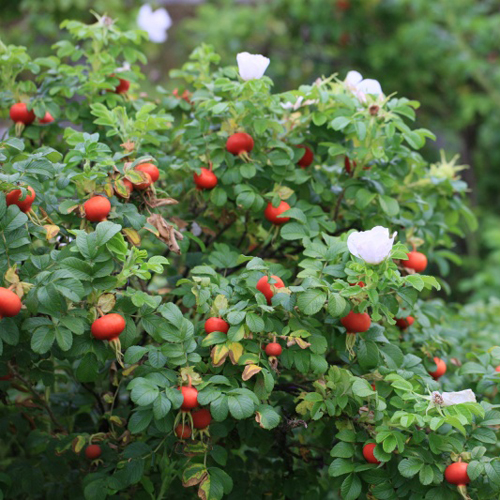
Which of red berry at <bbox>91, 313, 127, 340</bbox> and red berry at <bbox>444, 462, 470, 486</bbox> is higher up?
red berry at <bbox>91, 313, 127, 340</bbox>

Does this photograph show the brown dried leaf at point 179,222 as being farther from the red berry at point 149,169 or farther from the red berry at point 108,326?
the red berry at point 108,326

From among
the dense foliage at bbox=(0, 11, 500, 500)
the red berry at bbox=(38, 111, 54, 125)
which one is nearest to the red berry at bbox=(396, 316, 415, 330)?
the dense foliage at bbox=(0, 11, 500, 500)

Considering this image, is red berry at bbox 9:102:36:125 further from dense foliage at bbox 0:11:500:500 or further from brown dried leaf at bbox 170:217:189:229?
brown dried leaf at bbox 170:217:189:229

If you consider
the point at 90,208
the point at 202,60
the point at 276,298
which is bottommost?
the point at 276,298

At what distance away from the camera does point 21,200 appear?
47.7 inches

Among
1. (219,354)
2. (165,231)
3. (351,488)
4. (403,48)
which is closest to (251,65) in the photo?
(165,231)

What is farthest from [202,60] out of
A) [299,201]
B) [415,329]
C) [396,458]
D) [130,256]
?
[396,458]

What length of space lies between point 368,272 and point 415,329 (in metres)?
0.53

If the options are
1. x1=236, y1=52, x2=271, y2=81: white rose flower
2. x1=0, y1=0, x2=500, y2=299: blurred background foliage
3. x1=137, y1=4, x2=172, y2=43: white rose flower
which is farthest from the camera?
x1=0, y1=0, x2=500, y2=299: blurred background foliage

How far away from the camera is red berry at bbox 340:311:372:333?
1.29m

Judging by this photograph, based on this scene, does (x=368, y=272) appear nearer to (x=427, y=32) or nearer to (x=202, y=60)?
(x=202, y=60)

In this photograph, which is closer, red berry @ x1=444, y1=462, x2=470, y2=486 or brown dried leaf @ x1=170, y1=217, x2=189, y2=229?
red berry @ x1=444, y1=462, x2=470, y2=486

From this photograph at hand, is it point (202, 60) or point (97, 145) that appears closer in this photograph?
point (97, 145)

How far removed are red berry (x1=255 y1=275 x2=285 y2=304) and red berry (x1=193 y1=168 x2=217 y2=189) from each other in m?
0.29
